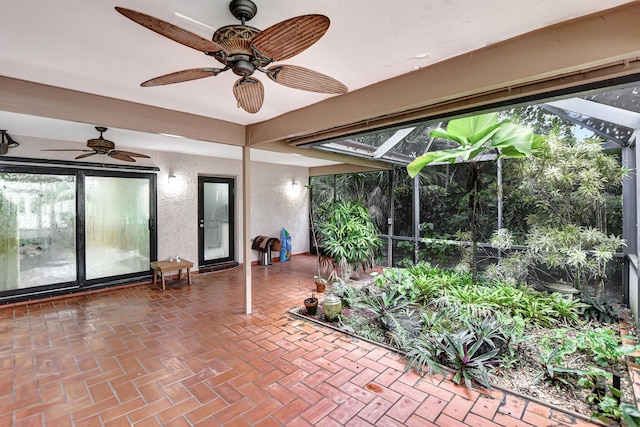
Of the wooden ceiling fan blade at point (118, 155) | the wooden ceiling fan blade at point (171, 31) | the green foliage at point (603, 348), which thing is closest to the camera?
the wooden ceiling fan blade at point (171, 31)

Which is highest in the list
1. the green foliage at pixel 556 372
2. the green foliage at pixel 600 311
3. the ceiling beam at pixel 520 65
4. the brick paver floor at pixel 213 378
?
the ceiling beam at pixel 520 65

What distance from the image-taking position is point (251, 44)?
1.30m

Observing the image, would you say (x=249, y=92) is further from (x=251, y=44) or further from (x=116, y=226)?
(x=116, y=226)

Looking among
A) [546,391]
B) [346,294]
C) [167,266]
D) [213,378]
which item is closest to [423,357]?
[546,391]

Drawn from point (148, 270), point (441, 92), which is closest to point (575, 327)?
point (441, 92)

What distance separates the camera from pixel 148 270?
19.0 ft

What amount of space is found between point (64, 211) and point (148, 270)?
1.69 meters

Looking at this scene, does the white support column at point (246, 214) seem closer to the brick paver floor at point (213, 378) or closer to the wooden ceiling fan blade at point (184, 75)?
the brick paver floor at point (213, 378)

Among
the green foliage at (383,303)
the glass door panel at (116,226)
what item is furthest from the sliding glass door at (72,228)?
the green foliage at (383,303)

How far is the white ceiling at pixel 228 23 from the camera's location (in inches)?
59.0

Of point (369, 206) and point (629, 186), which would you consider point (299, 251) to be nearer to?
point (369, 206)

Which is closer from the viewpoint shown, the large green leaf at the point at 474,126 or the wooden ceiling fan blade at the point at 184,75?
the wooden ceiling fan blade at the point at 184,75

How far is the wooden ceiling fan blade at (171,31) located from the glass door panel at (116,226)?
5.12 meters

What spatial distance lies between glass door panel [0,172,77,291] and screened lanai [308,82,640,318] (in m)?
4.31
